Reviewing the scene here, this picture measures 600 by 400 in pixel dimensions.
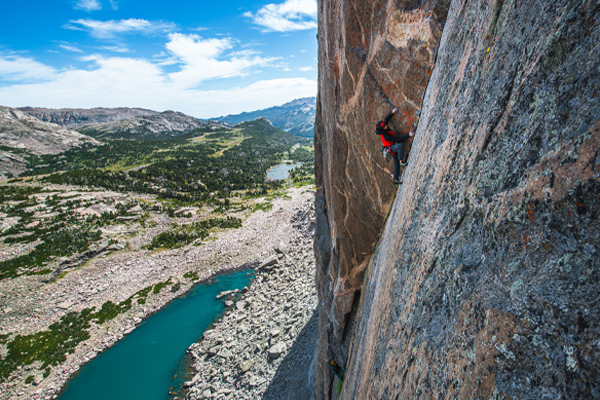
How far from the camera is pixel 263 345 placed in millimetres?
20641

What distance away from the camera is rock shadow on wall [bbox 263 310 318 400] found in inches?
644

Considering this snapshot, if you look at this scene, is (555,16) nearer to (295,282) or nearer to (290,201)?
(295,282)

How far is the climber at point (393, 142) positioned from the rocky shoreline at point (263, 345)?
16480mm

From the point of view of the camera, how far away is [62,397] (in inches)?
758

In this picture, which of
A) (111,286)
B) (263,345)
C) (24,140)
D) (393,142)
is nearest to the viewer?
(393,142)

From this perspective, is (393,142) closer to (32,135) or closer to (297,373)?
(297,373)

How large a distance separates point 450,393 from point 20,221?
2223 inches

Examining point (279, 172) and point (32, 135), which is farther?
point (279, 172)

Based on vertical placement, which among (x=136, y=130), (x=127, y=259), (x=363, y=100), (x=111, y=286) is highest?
(x=136, y=130)

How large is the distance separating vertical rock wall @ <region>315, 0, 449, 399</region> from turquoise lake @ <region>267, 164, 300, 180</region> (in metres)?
77.9

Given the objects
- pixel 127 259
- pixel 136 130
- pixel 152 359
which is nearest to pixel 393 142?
pixel 152 359

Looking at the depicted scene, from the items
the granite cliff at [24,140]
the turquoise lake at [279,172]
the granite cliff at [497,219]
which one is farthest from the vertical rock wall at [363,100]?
the granite cliff at [24,140]

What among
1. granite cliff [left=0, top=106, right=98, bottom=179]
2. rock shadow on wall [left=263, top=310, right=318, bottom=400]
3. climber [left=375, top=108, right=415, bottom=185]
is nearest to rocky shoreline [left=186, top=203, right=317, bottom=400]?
rock shadow on wall [left=263, top=310, right=318, bottom=400]

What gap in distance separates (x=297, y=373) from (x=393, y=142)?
61.4ft
